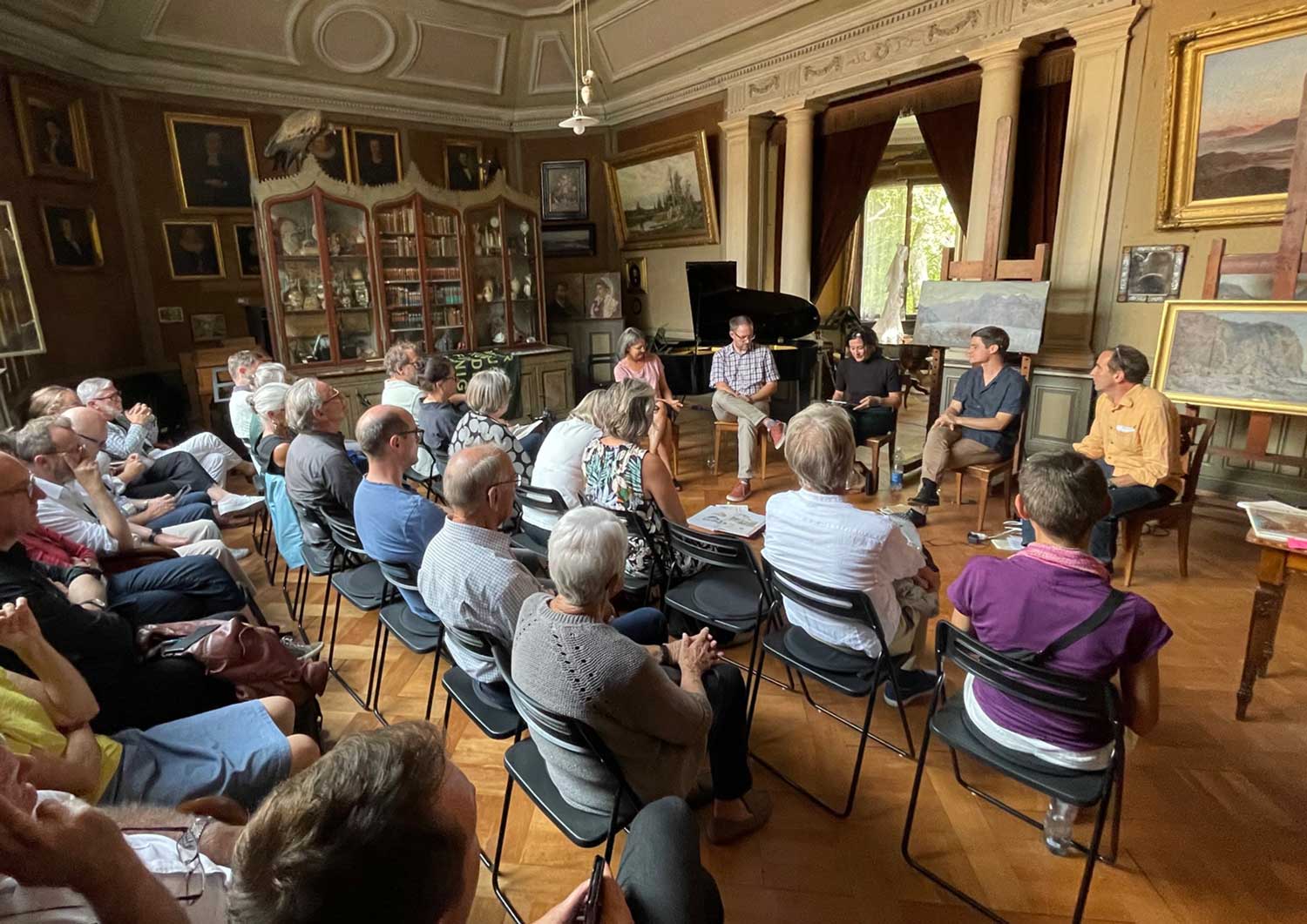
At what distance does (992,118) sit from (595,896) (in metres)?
5.79

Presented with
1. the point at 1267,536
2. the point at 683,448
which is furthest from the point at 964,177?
the point at 1267,536

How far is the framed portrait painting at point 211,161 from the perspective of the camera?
653 cm

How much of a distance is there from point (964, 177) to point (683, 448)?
331cm

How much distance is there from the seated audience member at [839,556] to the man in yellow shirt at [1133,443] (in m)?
1.83

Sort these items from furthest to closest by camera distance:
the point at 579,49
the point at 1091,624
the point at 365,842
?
the point at 579,49 → the point at 1091,624 → the point at 365,842

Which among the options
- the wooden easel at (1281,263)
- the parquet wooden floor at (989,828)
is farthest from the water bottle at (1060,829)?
the wooden easel at (1281,263)

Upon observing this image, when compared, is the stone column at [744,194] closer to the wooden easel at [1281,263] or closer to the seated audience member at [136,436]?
the wooden easel at [1281,263]

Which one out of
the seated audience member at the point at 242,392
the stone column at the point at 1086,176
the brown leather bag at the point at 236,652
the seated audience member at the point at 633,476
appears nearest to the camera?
the brown leather bag at the point at 236,652

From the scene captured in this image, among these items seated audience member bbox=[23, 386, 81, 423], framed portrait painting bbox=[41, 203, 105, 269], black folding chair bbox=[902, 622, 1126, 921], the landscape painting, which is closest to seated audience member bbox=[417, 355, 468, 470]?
seated audience member bbox=[23, 386, 81, 423]

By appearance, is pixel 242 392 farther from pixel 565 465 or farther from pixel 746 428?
pixel 746 428

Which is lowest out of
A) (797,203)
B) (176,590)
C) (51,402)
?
(176,590)

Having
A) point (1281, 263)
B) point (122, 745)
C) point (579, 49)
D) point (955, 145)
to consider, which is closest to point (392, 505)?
point (122, 745)

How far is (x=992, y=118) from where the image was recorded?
5.07 meters

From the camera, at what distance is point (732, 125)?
701 centimetres
